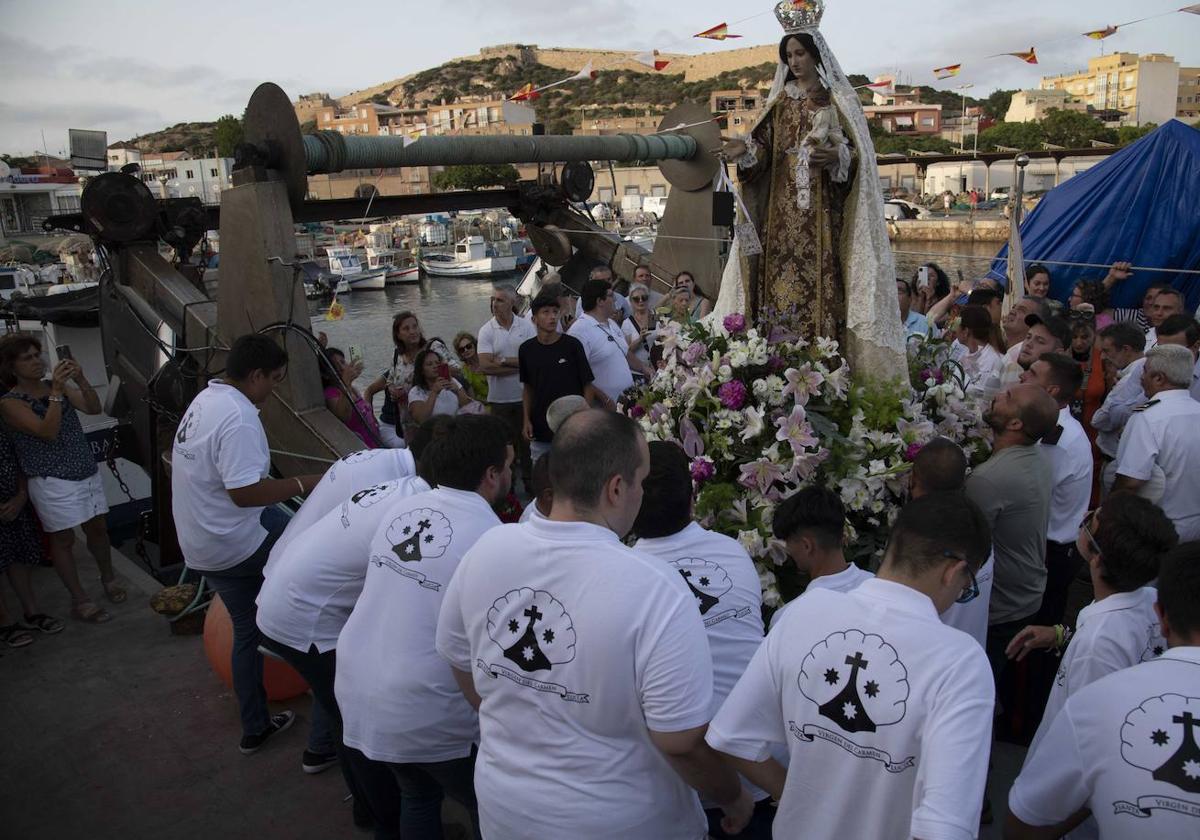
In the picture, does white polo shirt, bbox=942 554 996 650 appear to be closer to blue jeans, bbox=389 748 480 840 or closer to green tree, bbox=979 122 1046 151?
blue jeans, bbox=389 748 480 840

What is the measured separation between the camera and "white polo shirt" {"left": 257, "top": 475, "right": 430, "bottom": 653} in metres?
2.99

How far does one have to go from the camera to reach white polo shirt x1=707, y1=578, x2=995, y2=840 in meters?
1.73

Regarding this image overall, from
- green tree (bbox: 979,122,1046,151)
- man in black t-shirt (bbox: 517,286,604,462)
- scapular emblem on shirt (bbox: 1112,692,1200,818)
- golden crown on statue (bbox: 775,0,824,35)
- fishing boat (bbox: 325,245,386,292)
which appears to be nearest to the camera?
scapular emblem on shirt (bbox: 1112,692,1200,818)

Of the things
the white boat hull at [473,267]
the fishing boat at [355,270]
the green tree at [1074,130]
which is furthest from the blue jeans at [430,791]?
the green tree at [1074,130]

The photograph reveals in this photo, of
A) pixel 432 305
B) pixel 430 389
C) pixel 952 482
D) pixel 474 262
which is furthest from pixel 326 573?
pixel 474 262

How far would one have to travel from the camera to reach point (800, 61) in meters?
4.23

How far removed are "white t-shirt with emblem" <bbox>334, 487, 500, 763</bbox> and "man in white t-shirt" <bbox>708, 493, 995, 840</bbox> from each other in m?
0.98

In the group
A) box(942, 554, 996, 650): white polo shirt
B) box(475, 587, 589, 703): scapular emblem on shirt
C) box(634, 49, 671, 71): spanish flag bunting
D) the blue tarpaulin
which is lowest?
box(942, 554, 996, 650): white polo shirt

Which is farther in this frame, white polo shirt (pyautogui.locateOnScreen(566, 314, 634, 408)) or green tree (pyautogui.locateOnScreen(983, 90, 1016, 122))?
green tree (pyautogui.locateOnScreen(983, 90, 1016, 122))

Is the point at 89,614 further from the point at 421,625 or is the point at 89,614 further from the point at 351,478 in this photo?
the point at 421,625

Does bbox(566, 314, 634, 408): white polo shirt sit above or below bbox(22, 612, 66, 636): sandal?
above

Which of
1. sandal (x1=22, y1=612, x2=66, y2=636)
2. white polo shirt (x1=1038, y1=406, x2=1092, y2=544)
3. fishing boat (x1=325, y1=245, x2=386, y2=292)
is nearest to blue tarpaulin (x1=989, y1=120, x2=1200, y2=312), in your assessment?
white polo shirt (x1=1038, y1=406, x2=1092, y2=544)

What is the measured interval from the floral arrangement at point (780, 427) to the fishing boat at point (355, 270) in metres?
36.7

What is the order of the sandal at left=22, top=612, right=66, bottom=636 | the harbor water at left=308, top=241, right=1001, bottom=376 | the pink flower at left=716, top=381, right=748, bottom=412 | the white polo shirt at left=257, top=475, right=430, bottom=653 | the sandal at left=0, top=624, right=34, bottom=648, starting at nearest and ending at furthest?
the white polo shirt at left=257, top=475, right=430, bottom=653 < the pink flower at left=716, top=381, right=748, bottom=412 < the sandal at left=0, top=624, right=34, bottom=648 < the sandal at left=22, top=612, right=66, bottom=636 < the harbor water at left=308, top=241, right=1001, bottom=376
